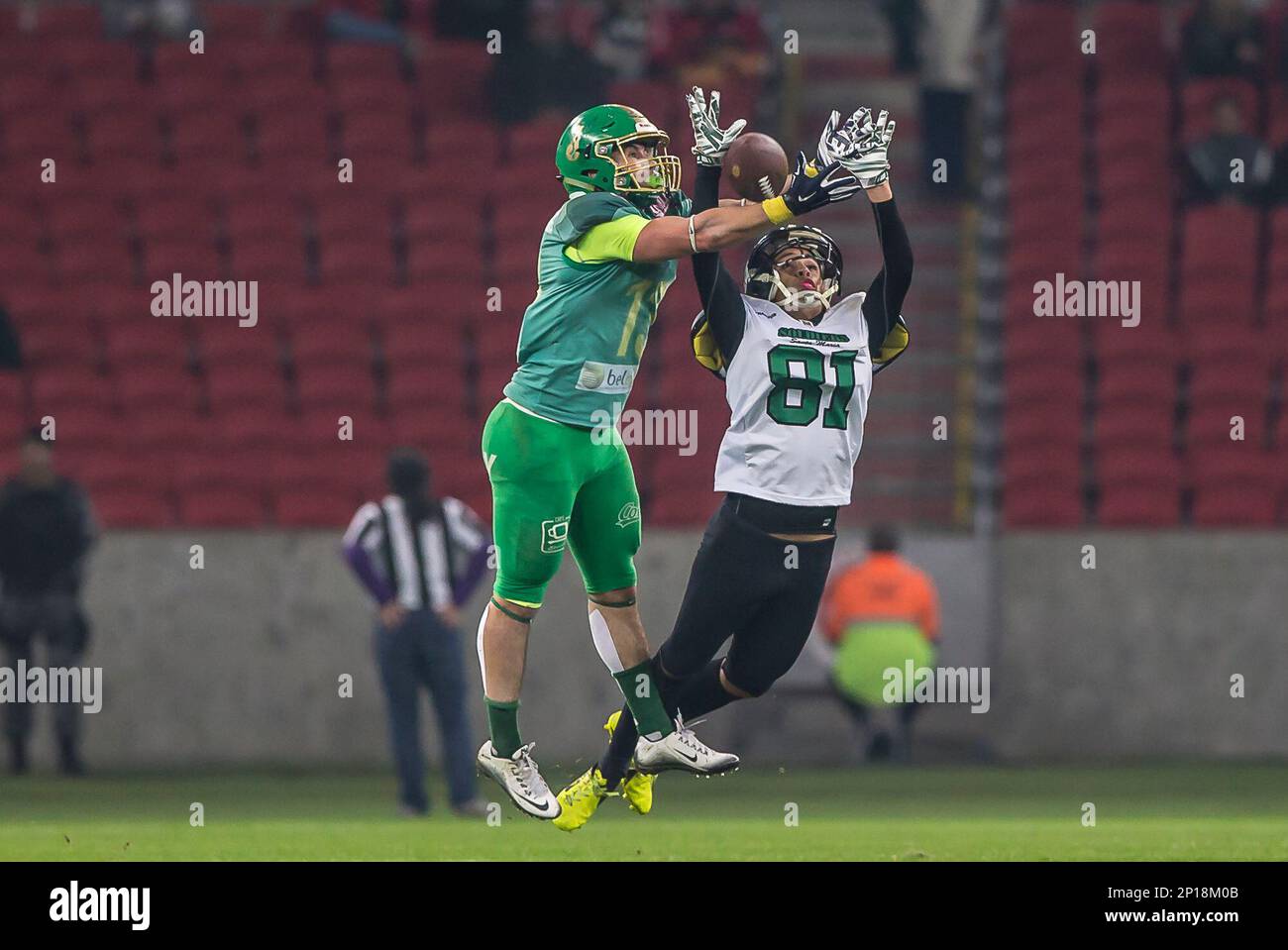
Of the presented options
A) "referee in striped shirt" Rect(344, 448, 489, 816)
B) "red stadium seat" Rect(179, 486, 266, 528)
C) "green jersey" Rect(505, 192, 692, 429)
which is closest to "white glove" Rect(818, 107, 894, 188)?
"green jersey" Rect(505, 192, 692, 429)

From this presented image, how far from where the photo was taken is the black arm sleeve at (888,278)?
783cm

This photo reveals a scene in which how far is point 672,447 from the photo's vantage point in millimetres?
15469

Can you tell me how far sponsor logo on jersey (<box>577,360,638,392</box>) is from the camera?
7.68m

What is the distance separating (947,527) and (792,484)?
8.47 metres

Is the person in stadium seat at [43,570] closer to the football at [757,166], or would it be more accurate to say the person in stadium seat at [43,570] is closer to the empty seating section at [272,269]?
the empty seating section at [272,269]

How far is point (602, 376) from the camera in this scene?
771cm

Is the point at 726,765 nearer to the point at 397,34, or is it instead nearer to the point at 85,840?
the point at 85,840

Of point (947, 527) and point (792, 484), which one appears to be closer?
point (792, 484)

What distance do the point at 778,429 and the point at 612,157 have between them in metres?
1.12

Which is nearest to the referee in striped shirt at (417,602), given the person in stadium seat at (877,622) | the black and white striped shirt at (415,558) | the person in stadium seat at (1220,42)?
the black and white striped shirt at (415,558)

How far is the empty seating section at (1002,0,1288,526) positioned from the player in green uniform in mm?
7974

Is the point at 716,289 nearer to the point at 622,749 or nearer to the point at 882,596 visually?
the point at 622,749

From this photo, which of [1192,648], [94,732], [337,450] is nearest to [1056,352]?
[1192,648]

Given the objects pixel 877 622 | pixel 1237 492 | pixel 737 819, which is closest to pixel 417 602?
pixel 737 819
